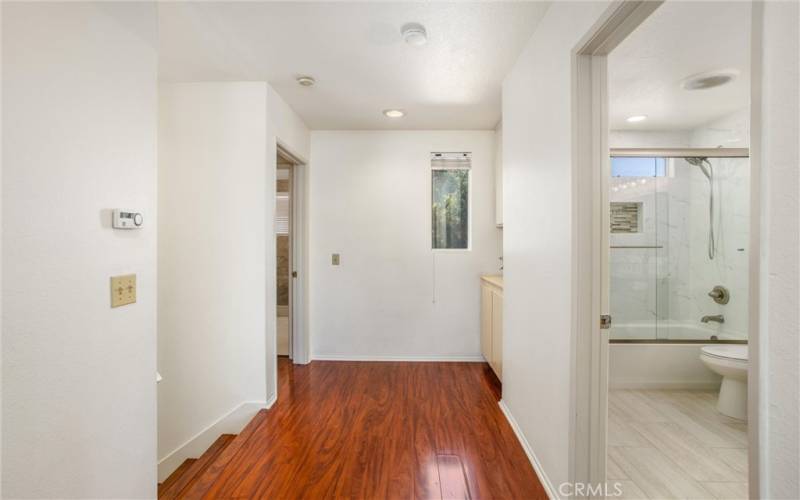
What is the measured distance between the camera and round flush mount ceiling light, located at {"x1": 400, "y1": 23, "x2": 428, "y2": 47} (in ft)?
5.95

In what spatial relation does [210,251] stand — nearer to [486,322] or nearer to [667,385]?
[486,322]

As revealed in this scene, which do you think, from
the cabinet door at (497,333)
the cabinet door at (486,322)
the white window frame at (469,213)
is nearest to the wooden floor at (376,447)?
the cabinet door at (497,333)

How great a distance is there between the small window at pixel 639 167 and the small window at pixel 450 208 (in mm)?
1482

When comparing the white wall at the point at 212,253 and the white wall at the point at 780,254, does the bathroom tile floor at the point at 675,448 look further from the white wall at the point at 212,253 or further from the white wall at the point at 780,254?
the white wall at the point at 212,253

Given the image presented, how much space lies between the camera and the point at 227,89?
247cm

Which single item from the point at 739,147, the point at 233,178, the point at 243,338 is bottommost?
the point at 243,338

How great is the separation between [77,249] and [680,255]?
4375 mm

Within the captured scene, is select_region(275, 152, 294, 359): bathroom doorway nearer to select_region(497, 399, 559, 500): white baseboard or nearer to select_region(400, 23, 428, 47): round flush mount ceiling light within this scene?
select_region(400, 23, 428, 47): round flush mount ceiling light

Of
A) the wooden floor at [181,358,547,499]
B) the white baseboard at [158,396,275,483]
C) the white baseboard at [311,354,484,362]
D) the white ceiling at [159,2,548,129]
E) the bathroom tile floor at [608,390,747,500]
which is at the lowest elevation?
the white baseboard at [158,396,275,483]

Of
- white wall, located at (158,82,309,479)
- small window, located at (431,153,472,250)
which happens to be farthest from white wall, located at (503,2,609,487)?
white wall, located at (158,82,309,479)

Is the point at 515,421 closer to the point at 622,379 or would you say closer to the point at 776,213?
the point at 622,379

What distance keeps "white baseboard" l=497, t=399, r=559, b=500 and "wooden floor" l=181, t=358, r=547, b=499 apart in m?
0.03

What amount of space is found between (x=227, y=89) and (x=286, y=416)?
8.01 ft

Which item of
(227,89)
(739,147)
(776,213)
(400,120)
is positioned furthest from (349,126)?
(739,147)
